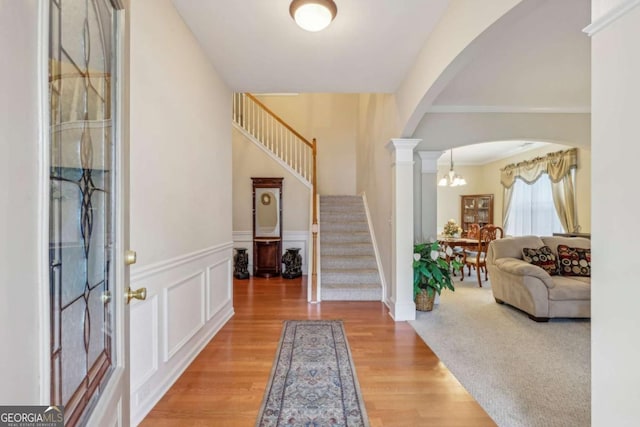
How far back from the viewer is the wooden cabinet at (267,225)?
5676 mm

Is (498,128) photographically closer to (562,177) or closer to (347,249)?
(562,177)

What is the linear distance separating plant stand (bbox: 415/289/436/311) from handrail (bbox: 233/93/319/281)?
3.16m

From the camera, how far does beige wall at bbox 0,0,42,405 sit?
47 centimetres

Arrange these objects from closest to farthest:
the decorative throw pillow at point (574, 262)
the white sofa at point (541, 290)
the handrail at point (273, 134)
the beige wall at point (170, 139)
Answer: the beige wall at point (170, 139) → the white sofa at point (541, 290) → the decorative throw pillow at point (574, 262) → the handrail at point (273, 134)

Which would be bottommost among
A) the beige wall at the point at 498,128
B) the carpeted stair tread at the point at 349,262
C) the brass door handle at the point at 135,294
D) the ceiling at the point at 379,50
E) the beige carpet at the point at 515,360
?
the beige carpet at the point at 515,360

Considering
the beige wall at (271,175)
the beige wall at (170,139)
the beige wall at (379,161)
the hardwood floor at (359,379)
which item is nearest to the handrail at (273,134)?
the beige wall at (271,175)

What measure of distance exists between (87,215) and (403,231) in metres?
3.04

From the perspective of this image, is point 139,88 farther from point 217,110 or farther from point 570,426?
point 570,426

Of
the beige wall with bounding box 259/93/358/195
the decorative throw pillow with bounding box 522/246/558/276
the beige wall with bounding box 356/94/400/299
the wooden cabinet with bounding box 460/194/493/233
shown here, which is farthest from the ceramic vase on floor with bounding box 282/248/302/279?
the wooden cabinet with bounding box 460/194/493/233

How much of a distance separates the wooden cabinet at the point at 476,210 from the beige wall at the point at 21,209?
28.6ft

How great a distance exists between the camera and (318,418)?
1803mm

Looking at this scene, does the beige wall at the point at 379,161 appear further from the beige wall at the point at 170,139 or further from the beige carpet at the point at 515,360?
the beige wall at the point at 170,139

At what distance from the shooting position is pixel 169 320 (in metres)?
2.12

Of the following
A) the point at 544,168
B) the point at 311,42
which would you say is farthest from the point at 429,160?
the point at 544,168
